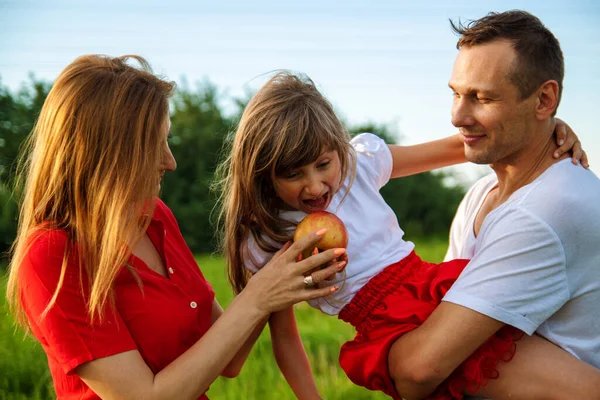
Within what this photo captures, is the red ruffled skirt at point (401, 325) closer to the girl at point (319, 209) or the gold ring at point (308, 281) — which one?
the girl at point (319, 209)

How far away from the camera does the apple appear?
281 cm

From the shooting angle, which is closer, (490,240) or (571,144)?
(490,240)

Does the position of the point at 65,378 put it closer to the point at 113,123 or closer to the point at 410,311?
the point at 113,123

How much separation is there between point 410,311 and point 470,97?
93 centimetres

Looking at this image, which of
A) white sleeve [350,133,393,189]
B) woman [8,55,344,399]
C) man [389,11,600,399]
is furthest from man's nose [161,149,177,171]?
man [389,11,600,399]

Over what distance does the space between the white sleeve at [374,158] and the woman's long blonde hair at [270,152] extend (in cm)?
17

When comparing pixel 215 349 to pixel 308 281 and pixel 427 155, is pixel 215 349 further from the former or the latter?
pixel 427 155

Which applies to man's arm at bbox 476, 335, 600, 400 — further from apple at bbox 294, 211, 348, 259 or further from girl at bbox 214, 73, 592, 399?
apple at bbox 294, 211, 348, 259

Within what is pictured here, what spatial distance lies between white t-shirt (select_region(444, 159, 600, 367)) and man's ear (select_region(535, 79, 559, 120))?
30 centimetres

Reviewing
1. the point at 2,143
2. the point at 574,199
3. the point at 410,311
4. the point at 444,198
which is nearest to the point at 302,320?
the point at 410,311

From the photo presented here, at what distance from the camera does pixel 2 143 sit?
11023mm

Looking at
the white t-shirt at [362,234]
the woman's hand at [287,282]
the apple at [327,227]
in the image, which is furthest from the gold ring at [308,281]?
the white t-shirt at [362,234]

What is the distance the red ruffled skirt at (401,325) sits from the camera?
8.82 ft

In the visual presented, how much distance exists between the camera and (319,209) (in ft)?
9.88
